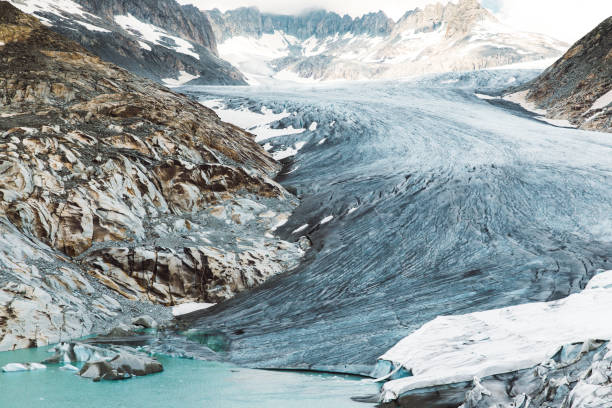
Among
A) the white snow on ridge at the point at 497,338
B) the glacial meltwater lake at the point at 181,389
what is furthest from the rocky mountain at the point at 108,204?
the white snow on ridge at the point at 497,338

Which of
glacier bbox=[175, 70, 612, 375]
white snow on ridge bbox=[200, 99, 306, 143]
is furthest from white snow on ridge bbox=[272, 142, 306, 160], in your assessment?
glacier bbox=[175, 70, 612, 375]

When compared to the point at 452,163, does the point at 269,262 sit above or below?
below

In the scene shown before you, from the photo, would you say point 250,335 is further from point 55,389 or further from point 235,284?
point 55,389

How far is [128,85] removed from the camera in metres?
16.1

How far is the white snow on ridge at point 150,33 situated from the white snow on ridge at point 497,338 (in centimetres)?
6441

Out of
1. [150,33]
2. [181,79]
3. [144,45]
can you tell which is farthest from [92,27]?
[150,33]

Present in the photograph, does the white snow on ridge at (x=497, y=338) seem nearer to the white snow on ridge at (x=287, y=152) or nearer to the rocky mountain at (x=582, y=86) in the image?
the white snow on ridge at (x=287, y=152)

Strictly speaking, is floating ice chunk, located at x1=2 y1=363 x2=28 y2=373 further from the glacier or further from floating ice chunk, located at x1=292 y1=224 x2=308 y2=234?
floating ice chunk, located at x1=292 y1=224 x2=308 y2=234

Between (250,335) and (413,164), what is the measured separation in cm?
894

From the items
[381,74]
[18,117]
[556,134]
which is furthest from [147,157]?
[381,74]

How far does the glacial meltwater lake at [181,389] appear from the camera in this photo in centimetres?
561

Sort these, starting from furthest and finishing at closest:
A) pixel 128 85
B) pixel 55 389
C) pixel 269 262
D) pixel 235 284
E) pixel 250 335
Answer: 1. pixel 128 85
2. pixel 269 262
3. pixel 235 284
4. pixel 250 335
5. pixel 55 389

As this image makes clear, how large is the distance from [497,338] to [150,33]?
7273cm

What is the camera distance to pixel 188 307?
9.84 m
